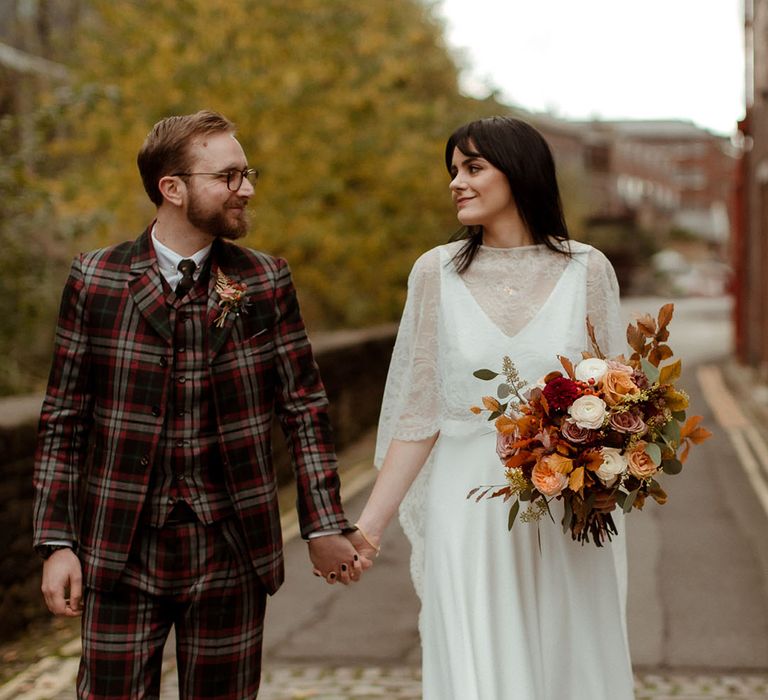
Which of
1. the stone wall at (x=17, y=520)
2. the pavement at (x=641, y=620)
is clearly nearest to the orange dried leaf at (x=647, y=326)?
the pavement at (x=641, y=620)

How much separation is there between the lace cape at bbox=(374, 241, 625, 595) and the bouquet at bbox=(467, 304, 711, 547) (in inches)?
9.5

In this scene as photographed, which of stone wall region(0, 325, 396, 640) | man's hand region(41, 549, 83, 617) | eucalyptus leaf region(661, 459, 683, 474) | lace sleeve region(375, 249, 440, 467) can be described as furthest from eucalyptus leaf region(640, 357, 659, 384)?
stone wall region(0, 325, 396, 640)

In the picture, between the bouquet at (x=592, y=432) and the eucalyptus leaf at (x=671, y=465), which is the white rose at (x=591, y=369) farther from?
the eucalyptus leaf at (x=671, y=465)

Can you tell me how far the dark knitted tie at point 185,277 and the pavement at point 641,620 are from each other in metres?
1.22

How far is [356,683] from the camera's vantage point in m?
5.23

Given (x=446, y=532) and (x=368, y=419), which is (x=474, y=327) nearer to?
(x=446, y=532)

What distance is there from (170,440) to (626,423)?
1153mm

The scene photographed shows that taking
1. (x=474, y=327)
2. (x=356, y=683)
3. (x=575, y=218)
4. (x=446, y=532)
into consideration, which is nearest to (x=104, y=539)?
(x=446, y=532)

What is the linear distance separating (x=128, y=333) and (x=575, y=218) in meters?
35.3

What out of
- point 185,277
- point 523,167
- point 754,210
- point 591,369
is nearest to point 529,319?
point 591,369

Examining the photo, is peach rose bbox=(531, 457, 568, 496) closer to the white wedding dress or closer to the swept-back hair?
the white wedding dress

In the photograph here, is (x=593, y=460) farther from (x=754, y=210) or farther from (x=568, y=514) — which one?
(x=754, y=210)

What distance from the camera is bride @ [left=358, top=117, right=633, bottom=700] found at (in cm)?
327

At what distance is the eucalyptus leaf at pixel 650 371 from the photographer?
10.1 feet
